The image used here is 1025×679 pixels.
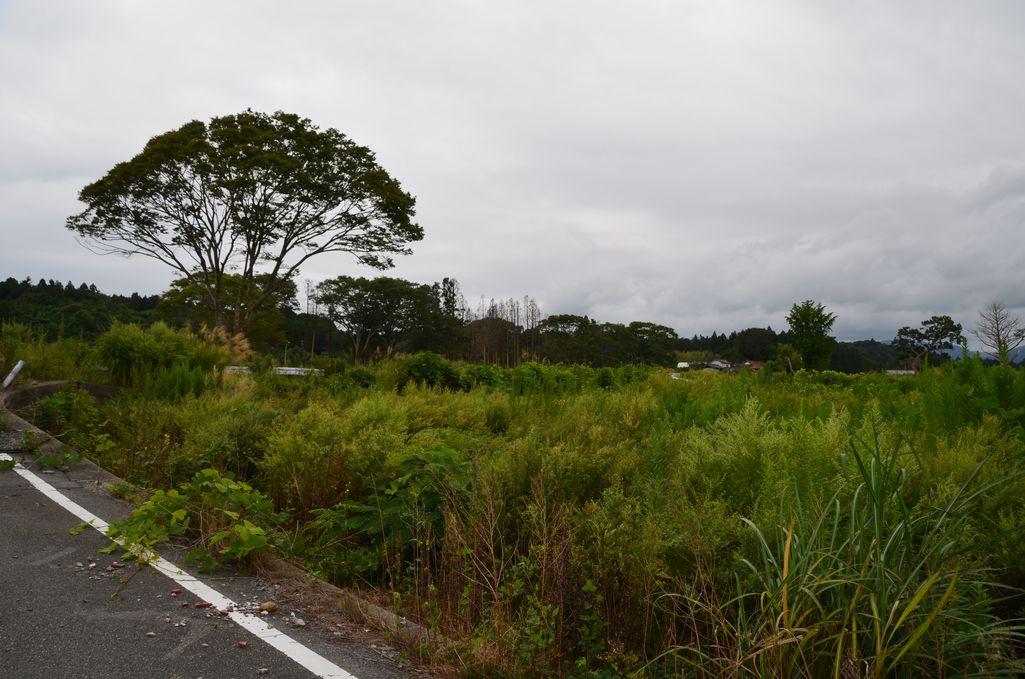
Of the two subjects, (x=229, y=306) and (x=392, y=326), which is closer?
(x=229, y=306)

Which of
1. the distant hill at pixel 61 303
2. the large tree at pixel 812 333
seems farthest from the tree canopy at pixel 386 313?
the large tree at pixel 812 333

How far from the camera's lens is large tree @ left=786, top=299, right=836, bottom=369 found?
30.8 meters

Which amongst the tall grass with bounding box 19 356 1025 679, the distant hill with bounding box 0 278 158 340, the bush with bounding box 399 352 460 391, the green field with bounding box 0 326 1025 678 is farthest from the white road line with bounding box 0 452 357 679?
the distant hill with bounding box 0 278 158 340

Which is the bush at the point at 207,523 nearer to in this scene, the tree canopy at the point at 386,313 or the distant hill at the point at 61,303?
the distant hill at the point at 61,303

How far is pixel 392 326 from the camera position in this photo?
52500 millimetres

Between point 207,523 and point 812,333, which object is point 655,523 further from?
point 812,333

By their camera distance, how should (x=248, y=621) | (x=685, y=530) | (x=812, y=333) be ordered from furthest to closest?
(x=812, y=333)
(x=248, y=621)
(x=685, y=530)

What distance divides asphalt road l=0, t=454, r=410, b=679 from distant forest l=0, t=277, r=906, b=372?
40.9ft

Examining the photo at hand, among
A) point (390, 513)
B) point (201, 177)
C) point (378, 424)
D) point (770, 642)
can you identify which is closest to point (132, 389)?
point (378, 424)

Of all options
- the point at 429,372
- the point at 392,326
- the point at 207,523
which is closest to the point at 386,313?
the point at 392,326

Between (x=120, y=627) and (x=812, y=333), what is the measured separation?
1299 inches

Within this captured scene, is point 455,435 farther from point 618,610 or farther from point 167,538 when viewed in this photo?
point 618,610

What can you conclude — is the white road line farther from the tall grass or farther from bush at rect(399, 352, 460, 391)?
bush at rect(399, 352, 460, 391)

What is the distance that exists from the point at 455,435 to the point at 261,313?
33379 mm
